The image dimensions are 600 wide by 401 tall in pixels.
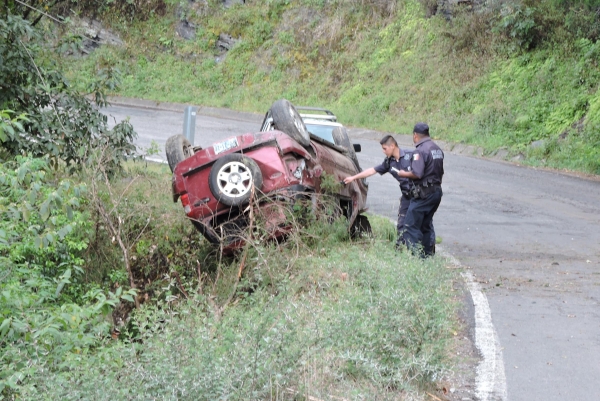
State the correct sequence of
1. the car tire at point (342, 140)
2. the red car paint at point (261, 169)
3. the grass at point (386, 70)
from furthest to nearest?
the grass at point (386, 70) < the car tire at point (342, 140) < the red car paint at point (261, 169)

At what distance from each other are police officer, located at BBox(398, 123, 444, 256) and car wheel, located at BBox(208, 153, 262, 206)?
204 centimetres

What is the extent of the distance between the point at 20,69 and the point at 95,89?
44.3 inches

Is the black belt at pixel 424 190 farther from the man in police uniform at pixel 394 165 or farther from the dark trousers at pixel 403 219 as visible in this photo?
the dark trousers at pixel 403 219

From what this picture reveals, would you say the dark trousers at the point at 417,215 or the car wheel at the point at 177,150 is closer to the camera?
the dark trousers at the point at 417,215

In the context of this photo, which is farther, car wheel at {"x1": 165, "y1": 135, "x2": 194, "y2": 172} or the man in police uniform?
car wheel at {"x1": 165, "y1": 135, "x2": 194, "y2": 172}

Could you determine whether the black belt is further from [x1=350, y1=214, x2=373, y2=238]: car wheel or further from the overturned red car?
[x1=350, y1=214, x2=373, y2=238]: car wheel

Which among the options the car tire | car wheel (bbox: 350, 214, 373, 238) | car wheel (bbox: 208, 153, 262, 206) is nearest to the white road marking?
car wheel (bbox: 350, 214, 373, 238)

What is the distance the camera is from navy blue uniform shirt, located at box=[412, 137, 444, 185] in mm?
10633

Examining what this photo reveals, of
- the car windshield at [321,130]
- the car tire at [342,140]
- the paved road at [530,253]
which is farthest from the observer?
the car windshield at [321,130]

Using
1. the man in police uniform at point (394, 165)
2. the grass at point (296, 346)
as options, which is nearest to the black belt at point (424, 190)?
the man in police uniform at point (394, 165)

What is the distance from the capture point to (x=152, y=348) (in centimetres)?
605

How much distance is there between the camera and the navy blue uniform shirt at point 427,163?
34.9 feet

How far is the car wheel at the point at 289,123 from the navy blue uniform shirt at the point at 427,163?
1.36 m

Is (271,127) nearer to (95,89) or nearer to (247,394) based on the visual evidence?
(95,89)
